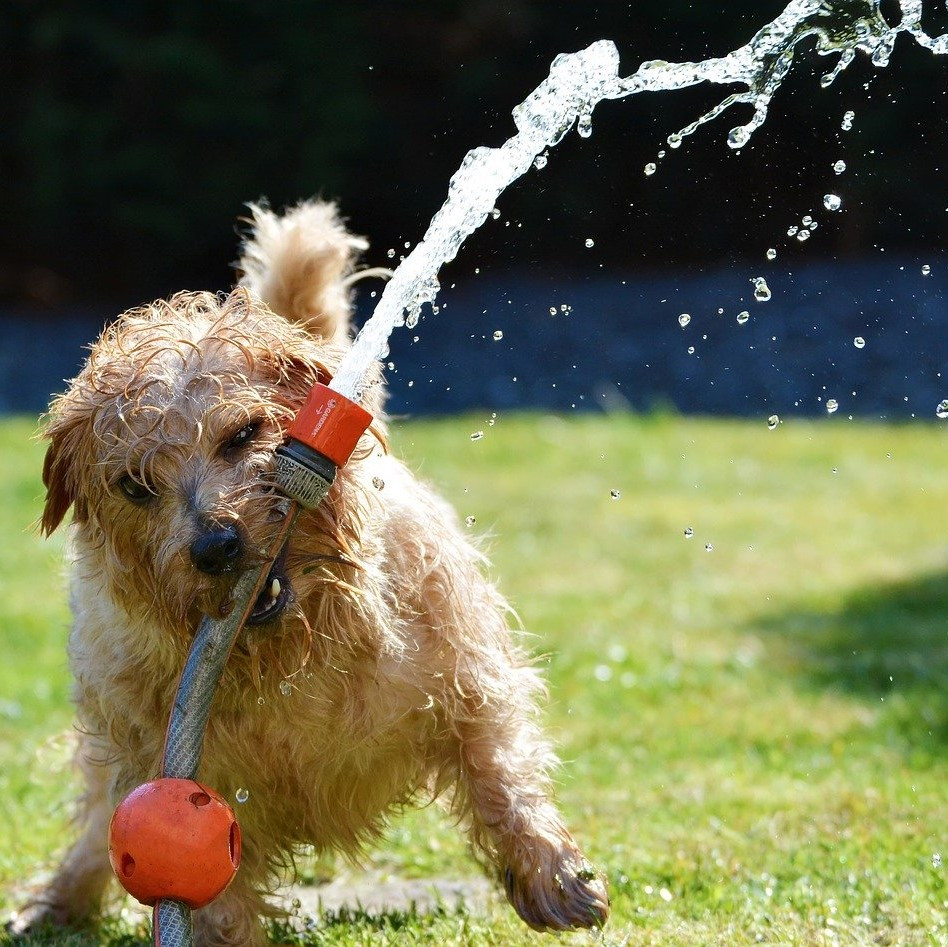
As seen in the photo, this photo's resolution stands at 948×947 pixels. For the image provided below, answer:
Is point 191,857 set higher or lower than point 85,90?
lower

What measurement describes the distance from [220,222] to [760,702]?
33.6 ft

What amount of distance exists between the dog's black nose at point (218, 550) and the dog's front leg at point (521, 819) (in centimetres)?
76

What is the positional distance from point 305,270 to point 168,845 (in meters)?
1.84

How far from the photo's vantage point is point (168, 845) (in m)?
2.82

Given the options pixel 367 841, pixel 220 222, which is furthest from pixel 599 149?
pixel 367 841

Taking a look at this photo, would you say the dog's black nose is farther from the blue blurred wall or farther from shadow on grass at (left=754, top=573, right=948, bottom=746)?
the blue blurred wall

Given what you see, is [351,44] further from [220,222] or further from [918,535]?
[918,535]

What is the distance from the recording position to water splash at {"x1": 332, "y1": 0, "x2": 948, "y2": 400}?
340cm

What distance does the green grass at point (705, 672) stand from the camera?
3795 millimetres

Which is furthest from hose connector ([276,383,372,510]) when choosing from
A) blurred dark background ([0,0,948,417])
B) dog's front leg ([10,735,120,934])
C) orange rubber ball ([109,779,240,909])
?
blurred dark background ([0,0,948,417])

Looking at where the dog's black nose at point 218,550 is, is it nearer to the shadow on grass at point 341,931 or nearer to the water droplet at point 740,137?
the shadow on grass at point 341,931

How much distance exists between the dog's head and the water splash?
0.23 metres

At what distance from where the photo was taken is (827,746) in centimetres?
524

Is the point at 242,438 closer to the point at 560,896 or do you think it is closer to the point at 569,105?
the point at 560,896
